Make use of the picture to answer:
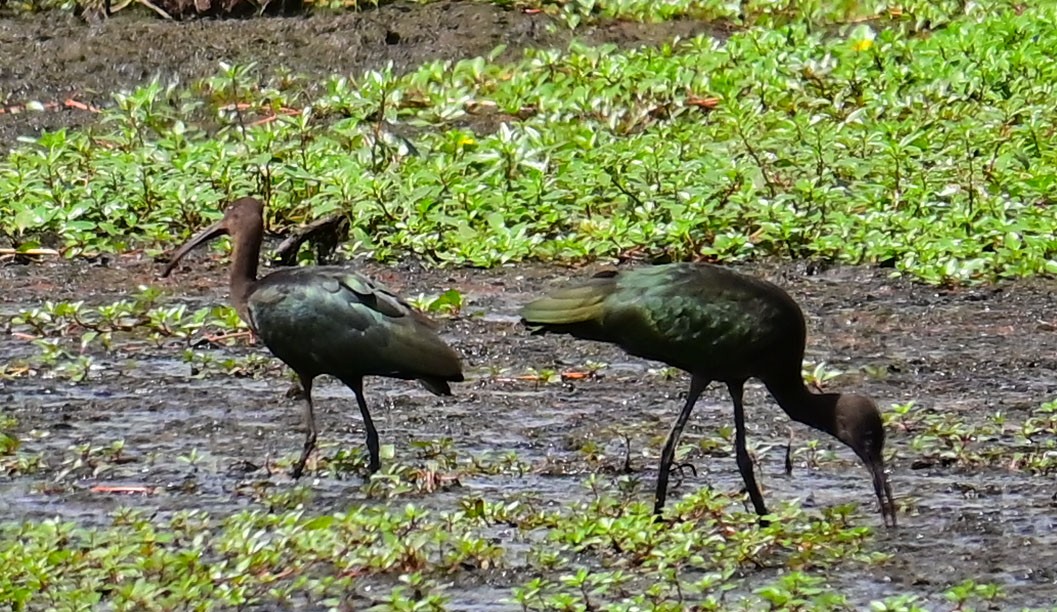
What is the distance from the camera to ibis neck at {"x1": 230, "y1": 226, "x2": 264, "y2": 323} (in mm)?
7430

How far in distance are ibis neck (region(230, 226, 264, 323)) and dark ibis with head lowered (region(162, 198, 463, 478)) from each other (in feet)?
0.69

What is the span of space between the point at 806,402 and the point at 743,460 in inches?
14.6

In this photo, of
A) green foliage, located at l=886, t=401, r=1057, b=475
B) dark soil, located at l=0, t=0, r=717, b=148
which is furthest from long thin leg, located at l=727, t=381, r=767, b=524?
dark soil, located at l=0, t=0, r=717, b=148

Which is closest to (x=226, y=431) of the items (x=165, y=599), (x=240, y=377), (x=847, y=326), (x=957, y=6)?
(x=240, y=377)

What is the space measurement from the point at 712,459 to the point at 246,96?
6403mm

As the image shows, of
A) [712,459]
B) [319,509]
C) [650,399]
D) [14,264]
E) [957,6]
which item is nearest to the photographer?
[319,509]

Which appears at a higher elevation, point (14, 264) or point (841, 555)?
point (841, 555)

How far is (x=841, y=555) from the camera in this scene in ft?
19.6

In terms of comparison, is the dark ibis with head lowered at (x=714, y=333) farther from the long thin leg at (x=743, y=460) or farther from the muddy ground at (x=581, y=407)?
the muddy ground at (x=581, y=407)

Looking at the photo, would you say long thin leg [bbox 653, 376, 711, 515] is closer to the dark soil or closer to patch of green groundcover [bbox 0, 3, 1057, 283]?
patch of green groundcover [bbox 0, 3, 1057, 283]

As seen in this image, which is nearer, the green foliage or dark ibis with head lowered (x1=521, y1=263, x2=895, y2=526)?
dark ibis with head lowered (x1=521, y1=263, x2=895, y2=526)

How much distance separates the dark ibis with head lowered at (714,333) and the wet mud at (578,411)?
0.84 ft

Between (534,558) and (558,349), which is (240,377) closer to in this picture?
(558,349)

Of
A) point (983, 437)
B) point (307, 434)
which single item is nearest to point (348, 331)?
point (307, 434)
